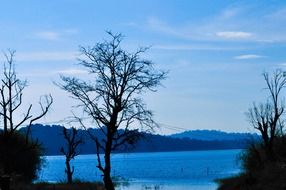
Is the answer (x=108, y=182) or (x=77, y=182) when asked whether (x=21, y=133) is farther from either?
(x=108, y=182)

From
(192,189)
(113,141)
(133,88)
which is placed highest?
(133,88)

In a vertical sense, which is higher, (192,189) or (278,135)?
(278,135)

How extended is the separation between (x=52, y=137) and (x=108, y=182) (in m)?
159

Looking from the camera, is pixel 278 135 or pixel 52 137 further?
pixel 52 137

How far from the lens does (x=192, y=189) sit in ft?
209

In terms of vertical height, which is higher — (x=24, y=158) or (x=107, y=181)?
(x=24, y=158)

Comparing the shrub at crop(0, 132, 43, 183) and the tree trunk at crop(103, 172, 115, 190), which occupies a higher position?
the shrub at crop(0, 132, 43, 183)

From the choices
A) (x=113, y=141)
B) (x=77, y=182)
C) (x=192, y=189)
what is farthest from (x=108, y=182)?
(x=192, y=189)

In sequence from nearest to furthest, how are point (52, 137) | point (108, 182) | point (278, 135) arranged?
point (108, 182)
point (278, 135)
point (52, 137)

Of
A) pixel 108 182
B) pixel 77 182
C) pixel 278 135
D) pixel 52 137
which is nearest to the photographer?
pixel 108 182

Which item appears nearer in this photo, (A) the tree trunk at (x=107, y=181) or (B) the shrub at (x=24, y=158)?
(A) the tree trunk at (x=107, y=181)

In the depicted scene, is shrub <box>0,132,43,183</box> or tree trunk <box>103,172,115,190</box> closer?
tree trunk <box>103,172,115,190</box>

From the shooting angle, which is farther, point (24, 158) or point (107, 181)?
point (24, 158)

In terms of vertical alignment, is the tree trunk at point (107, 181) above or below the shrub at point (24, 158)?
below
